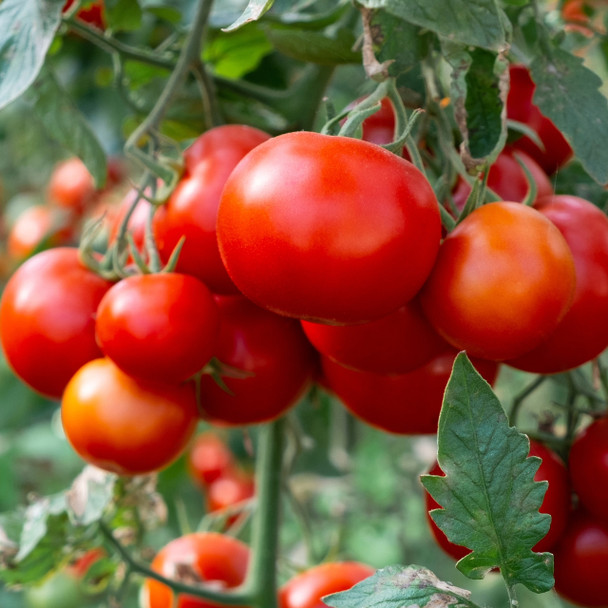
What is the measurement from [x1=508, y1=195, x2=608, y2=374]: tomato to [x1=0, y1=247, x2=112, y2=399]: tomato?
1.19 feet

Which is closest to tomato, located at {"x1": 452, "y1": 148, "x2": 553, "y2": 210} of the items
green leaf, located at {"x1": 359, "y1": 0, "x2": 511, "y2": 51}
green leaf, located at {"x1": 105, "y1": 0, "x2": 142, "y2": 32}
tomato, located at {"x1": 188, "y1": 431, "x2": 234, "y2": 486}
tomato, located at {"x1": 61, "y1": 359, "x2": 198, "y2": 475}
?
green leaf, located at {"x1": 359, "y1": 0, "x2": 511, "y2": 51}

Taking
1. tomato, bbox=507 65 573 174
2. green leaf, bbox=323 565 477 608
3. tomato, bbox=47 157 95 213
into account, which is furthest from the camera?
tomato, bbox=47 157 95 213

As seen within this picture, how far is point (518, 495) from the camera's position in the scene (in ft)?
1.74

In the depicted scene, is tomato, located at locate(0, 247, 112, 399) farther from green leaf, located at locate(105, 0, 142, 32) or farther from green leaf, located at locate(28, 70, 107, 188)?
green leaf, located at locate(105, 0, 142, 32)

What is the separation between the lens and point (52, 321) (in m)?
0.73

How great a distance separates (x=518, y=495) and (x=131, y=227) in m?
0.45

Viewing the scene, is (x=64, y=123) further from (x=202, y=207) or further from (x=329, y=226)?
(x=329, y=226)

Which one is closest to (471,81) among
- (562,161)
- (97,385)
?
(562,161)

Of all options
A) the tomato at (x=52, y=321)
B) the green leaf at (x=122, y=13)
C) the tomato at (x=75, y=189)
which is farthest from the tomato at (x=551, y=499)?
the tomato at (x=75, y=189)

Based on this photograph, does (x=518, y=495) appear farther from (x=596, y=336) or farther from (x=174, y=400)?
(x=174, y=400)

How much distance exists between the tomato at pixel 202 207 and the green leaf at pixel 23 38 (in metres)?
0.14

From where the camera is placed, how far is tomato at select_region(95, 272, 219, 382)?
64 centimetres

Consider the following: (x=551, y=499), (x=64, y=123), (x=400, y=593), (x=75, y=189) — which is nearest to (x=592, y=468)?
(x=551, y=499)

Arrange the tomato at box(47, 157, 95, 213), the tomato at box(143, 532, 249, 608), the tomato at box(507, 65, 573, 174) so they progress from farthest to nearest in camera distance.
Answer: the tomato at box(47, 157, 95, 213), the tomato at box(143, 532, 249, 608), the tomato at box(507, 65, 573, 174)
